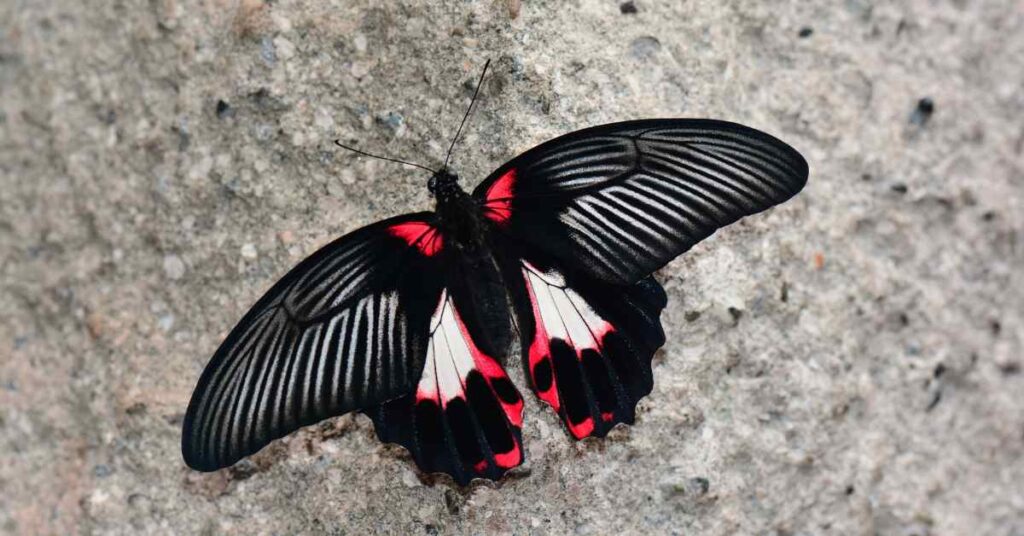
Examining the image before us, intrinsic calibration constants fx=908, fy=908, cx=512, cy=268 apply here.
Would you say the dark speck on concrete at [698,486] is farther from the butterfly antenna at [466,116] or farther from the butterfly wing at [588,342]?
the butterfly antenna at [466,116]

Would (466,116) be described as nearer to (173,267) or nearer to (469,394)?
(469,394)

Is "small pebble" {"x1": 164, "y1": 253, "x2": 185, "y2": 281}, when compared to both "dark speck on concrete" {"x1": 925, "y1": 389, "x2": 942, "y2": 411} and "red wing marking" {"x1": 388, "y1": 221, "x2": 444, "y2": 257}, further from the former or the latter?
"dark speck on concrete" {"x1": 925, "y1": 389, "x2": 942, "y2": 411}

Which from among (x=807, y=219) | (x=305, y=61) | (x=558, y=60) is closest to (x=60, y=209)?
(x=305, y=61)

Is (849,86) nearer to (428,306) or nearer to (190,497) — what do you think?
(428,306)

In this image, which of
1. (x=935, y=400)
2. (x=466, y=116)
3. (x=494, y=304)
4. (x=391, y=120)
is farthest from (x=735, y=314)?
(x=391, y=120)

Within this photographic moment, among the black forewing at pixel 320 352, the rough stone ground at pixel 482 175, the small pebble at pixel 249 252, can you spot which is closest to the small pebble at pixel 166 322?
the rough stone ground at pixel 482 175

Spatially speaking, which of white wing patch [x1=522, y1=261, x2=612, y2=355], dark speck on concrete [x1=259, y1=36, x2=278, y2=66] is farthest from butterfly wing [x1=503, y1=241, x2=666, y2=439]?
dark speck on concrete [x1=259, y1=36, x2=278, y2=66]
